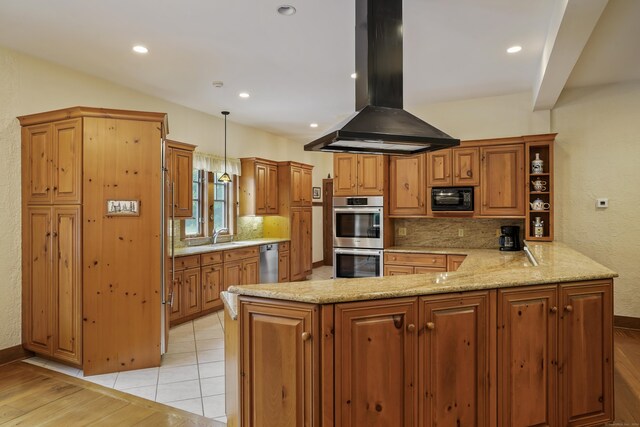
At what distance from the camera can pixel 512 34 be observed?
130 inches

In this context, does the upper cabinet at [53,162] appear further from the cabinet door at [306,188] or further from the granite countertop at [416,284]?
the cabinet door at [306,188]

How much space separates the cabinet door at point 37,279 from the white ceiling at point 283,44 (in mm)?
1590

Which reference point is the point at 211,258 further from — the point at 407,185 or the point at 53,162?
the point at 407,185

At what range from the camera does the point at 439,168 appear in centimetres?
498

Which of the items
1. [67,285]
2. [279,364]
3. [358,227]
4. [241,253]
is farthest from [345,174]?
[279,364]

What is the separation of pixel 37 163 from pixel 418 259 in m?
4.20

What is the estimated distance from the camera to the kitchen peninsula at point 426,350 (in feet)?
5.85

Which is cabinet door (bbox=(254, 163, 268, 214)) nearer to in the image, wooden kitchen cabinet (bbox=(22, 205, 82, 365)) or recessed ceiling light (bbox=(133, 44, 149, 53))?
recessed ceiling light (bbox=(133, 44, 149, 53))

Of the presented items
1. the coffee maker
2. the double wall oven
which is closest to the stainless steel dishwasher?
the double wall oven

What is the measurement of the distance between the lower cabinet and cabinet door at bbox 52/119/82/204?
231 centimetres

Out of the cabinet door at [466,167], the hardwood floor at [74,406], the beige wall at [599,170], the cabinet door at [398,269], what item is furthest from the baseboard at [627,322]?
the hardwood floor at [74,406]

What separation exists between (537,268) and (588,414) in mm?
899

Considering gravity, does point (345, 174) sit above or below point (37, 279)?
above

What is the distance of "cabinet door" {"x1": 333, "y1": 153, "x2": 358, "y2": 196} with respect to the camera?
5320 millimetres
